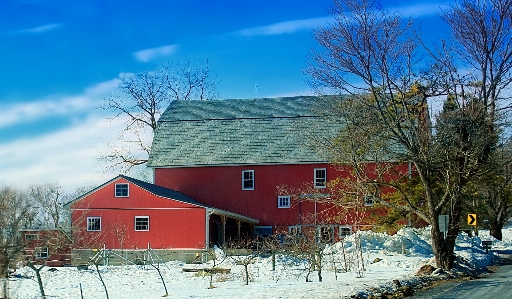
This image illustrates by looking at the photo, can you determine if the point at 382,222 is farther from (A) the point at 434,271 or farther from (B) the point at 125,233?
(B) the point at 125,233

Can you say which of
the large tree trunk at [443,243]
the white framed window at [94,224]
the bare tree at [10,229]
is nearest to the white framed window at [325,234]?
the large tree trunk at [443,243]

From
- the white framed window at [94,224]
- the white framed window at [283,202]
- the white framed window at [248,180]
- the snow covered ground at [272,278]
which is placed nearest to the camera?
the snow covered ground at [272,278]

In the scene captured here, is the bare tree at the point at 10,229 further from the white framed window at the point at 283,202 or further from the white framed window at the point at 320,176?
the white framed window at the point at 320,176

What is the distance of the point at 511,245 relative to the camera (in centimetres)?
5350

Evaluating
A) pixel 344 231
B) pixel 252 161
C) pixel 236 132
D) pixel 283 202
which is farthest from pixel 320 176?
pixel 236 132

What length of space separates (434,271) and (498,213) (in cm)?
3589

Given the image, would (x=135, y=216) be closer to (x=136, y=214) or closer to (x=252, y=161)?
(x=136, y=214)

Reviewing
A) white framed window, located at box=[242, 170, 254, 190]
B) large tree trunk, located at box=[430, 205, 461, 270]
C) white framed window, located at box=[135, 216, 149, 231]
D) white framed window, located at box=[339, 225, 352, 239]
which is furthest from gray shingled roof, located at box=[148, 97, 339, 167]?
large tree trunk, located at box=[430, 205, 461, 270]

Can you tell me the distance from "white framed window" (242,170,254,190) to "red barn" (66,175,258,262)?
20.5ft

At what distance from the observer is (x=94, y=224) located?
132ft

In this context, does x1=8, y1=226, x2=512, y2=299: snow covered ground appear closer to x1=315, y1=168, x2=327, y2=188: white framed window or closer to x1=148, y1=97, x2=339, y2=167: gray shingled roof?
x1=315, y1=168, x2=327, y2=188: white framed window

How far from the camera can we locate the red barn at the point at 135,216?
39.8 metres

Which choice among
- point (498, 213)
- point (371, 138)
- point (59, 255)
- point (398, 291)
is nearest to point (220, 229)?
point (59, 255)

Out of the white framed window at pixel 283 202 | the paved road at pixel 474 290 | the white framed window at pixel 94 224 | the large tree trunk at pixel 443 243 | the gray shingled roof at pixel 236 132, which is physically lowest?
the paved road at pixel 474 290
